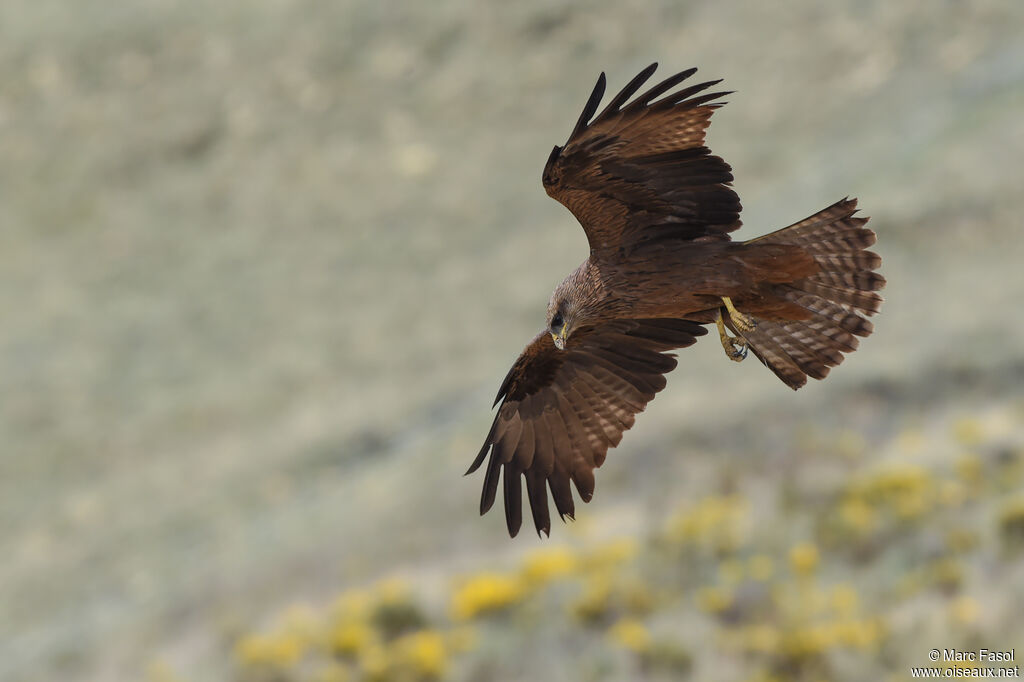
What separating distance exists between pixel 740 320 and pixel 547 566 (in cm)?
1018

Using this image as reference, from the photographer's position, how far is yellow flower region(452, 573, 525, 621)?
1686 centimetres

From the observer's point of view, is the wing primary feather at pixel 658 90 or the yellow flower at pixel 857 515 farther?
the yellow flower at pixel 857 515

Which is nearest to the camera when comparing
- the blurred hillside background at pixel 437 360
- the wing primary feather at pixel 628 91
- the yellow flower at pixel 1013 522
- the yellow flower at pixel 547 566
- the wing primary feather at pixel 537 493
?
the wing primary feather at pixel 628 91

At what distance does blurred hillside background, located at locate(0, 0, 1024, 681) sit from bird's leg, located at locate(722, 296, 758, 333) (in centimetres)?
707

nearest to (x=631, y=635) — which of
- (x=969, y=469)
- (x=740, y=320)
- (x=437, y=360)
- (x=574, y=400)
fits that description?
(x=969, y=469)

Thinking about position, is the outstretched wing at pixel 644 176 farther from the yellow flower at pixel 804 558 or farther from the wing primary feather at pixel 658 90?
the yellow flower at pixel 804 558

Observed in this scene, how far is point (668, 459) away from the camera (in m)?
19.9

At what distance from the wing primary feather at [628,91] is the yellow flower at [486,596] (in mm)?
10850

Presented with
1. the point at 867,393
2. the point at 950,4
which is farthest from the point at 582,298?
the point at 950,4

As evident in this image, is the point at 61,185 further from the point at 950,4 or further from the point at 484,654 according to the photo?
the point at 484,654

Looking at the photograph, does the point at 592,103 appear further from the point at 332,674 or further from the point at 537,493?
the point at 332,674

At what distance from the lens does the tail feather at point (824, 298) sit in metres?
7.26

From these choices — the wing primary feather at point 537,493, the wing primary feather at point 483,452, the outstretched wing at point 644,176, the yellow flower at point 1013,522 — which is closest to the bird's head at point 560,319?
the outstretched wing at point 644,176

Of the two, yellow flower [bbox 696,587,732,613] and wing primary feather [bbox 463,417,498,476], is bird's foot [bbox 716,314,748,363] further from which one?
yellow flower [bbox 696,587,732,613]
